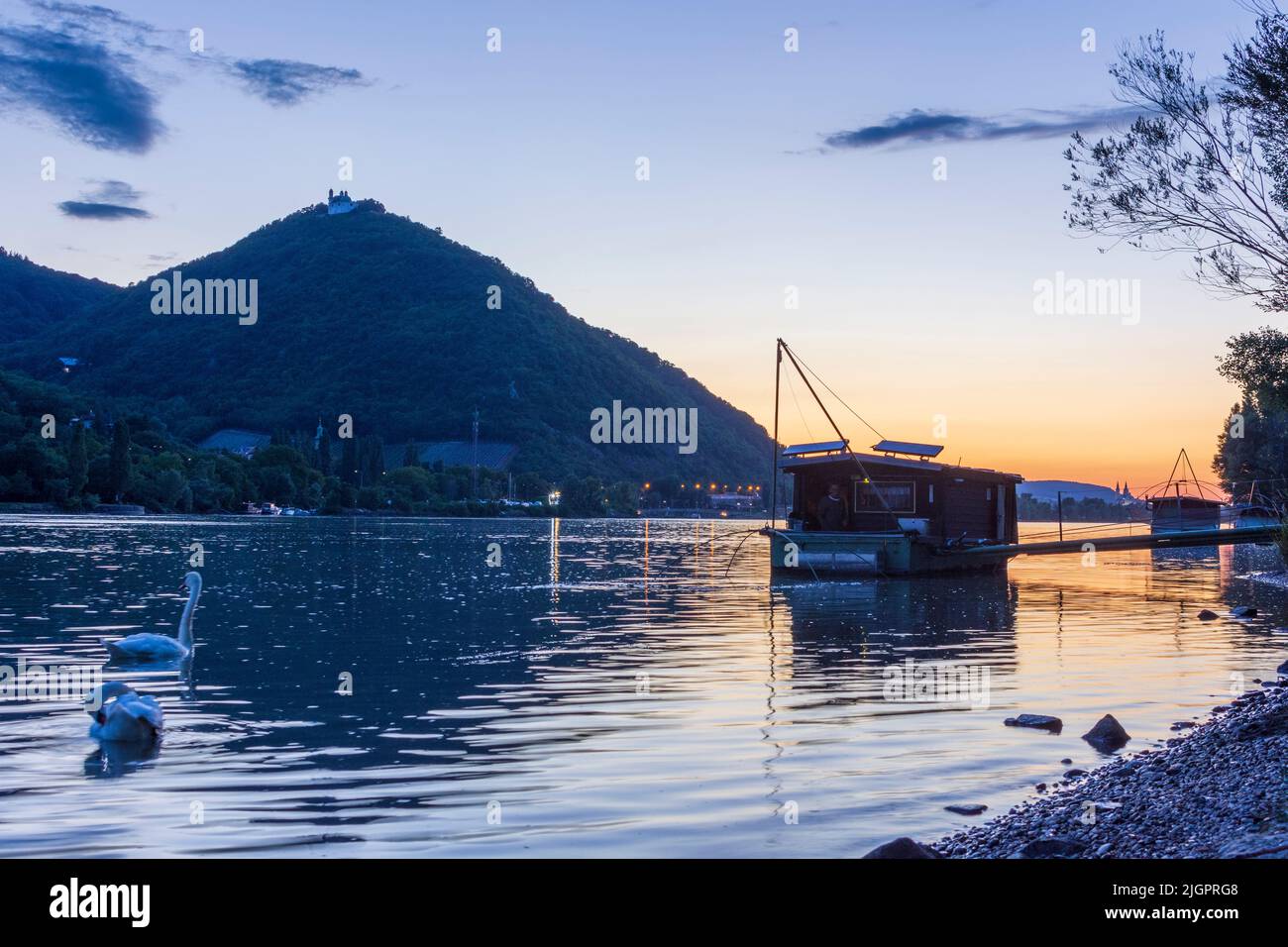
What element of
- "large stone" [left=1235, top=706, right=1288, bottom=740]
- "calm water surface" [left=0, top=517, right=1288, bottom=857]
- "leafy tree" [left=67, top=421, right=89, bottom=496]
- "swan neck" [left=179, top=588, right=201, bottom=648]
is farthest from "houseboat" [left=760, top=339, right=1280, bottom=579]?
"leafy tree" [left=67, top=421, right=89, bottom=496]

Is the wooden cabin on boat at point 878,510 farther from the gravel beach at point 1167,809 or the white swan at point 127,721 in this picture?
the white swan at point 127,721

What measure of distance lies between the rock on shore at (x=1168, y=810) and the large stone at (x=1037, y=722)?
2.24 m

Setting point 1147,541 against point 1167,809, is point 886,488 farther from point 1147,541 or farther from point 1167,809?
point 1167,809

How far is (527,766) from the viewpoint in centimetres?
1392

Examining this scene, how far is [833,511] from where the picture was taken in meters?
54.8

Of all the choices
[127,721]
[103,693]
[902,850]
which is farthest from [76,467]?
[902,850]

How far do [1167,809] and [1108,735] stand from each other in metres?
5.24

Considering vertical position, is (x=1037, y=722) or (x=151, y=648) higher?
(x=151, y=648)

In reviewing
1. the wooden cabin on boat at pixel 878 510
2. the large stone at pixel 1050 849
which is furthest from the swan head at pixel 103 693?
the wooden cabin on boat at pixel 878 510

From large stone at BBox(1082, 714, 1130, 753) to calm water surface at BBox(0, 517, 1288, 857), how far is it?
24cm

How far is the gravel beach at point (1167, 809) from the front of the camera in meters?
9.52
